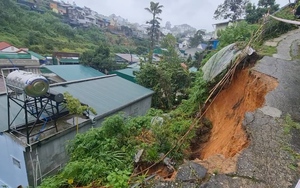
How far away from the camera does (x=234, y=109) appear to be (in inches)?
181

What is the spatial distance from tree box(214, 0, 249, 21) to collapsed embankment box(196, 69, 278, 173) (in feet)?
65.0

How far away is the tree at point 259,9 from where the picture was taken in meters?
16.8

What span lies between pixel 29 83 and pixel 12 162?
269 centimetres

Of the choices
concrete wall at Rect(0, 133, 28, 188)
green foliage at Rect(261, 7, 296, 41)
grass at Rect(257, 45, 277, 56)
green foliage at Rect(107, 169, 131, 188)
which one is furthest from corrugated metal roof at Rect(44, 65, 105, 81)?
green foliage at Rect(107, 169, 131, 188)

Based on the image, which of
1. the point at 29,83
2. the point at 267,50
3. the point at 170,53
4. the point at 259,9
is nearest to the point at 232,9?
the point at 259,9

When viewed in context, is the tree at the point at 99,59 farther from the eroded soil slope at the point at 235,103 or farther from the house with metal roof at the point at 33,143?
the eroded soil slope at the point at 235,103

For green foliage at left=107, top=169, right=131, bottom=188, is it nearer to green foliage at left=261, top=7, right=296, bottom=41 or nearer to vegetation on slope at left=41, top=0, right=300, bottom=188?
vegetation on slope at left=41, top=0, right=300, bottom=188

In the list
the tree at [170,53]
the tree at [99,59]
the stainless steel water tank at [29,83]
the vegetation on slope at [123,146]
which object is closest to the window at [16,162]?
the stainless steel water tank at [29,83]

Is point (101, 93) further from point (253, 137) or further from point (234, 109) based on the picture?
point (253, 137)

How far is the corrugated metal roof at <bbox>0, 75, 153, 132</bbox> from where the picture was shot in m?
7.57

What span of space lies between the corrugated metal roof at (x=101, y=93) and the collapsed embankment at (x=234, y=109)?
5044mm

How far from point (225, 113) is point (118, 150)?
8.73 feet

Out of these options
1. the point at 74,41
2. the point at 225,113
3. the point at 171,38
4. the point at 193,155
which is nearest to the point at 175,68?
the point at 171,38

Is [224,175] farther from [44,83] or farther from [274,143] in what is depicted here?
[44,83]
